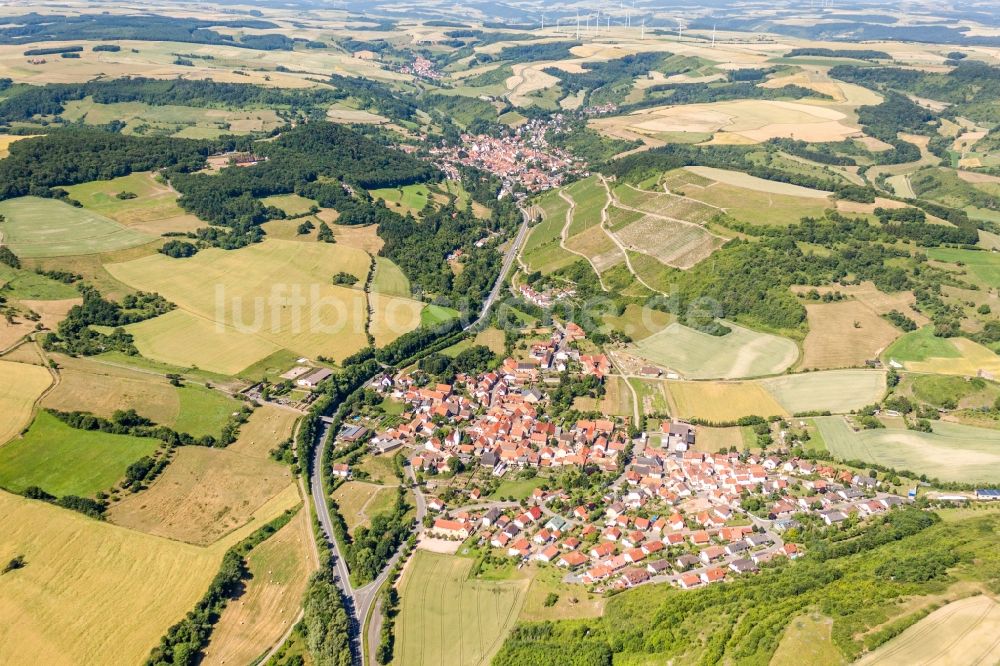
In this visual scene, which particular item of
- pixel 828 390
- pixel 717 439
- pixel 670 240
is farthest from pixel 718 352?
pixel 670 240

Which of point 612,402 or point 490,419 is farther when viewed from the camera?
point 612,402

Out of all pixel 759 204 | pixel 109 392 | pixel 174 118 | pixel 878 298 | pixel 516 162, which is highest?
pixel 174 118

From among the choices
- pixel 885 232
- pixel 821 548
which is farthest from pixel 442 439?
pixel 885 232

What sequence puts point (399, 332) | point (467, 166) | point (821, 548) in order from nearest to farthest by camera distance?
point (821, 548)
point (399, 332)
point (467, 166)

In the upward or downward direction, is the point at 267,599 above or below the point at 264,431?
below

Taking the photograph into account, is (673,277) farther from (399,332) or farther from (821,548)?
(821,548)

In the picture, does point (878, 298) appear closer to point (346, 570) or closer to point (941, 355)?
point (941, 355)

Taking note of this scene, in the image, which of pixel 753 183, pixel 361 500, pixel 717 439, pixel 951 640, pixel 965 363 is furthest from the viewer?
pixel 753 183

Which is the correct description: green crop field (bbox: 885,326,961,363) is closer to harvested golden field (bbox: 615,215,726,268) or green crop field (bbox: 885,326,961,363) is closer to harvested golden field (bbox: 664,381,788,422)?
harvested golden field (bbox: 664,381,788,422)
